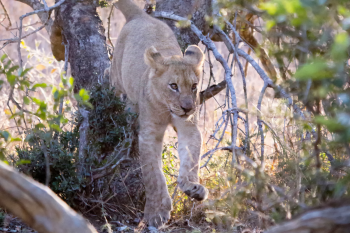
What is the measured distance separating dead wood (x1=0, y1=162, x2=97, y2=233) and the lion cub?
1.79 metres

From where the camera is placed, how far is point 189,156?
387cm

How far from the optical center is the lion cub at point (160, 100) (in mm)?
3762

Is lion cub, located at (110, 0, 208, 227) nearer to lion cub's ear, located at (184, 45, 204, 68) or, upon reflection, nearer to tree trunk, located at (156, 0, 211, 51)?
lion cub's ear, located at (184, 45, 204, 68)

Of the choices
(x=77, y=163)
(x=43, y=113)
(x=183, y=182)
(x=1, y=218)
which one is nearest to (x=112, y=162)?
(x=77, y=163)

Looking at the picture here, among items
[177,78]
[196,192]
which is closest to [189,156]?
[196,192]

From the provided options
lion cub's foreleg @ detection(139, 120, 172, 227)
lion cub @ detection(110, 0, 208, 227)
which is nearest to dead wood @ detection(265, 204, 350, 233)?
lion cub @ detection(110, 0, 208, 227)

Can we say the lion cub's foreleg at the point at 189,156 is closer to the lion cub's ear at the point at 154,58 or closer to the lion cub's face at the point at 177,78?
the lion cub's face at the point at 177,78

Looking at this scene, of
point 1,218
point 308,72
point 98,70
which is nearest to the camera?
point 308,72

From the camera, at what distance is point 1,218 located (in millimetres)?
2959

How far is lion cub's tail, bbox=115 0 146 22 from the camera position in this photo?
17.0 ft

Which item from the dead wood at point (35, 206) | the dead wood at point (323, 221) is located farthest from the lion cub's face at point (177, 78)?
the dead wood at point (323, 221)

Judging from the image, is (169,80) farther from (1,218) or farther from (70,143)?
(1,218)

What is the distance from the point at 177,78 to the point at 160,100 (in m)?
0.30

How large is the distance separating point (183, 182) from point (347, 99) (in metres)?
2.47
